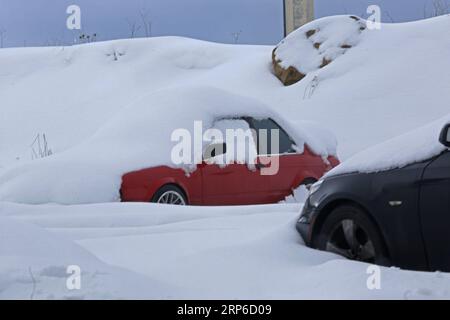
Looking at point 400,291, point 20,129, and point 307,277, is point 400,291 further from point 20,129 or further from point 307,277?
point 20,129

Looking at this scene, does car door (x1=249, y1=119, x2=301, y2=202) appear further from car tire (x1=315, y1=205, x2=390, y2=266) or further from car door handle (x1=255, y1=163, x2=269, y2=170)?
car tire (x1=315, y1=205, x2=390, y2=266)

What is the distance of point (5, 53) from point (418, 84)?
591 inches

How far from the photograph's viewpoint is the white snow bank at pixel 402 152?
3.72m

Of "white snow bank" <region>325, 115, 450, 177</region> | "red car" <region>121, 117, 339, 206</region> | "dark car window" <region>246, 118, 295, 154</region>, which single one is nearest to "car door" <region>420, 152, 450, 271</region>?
"white snow bank" <region>325, 115, 450, 177</region>

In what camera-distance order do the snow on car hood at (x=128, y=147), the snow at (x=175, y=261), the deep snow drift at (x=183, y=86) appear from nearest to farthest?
the snow at (x=175, y=261) → the snow on car hood at (x=128, y=147) → the deep snow drift at (x=183, y=86)

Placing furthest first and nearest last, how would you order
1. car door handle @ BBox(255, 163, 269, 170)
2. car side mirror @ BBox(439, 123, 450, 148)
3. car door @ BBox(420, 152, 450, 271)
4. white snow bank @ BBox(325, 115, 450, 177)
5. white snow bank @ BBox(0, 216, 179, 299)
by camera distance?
car door handle @ BBox(255, 163, 269, 170) → white snow bank @ BBox(325, 115, 450, 177) → car side mirror @ BBox(439, 123, 450, 148) → car door @ BBox(420, 152, 450, 271) → white snow bank @ BBox(0, 216, 179, 299)

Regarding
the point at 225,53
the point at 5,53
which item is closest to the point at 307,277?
the point at 225,53

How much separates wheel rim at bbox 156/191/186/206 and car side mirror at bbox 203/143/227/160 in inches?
20.3

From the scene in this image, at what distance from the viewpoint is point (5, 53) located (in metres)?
22.5

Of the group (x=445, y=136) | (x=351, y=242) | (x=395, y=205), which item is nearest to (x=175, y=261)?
(x=351, y=242)

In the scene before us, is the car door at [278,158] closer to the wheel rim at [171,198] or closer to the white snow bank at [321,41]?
the wheel rim at [171,198]

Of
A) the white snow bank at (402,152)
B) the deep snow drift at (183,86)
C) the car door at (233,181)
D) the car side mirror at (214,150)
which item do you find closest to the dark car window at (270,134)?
the car door at (233,181)

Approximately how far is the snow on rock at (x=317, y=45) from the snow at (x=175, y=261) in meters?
10.2

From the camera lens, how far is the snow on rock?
15.3 metres
